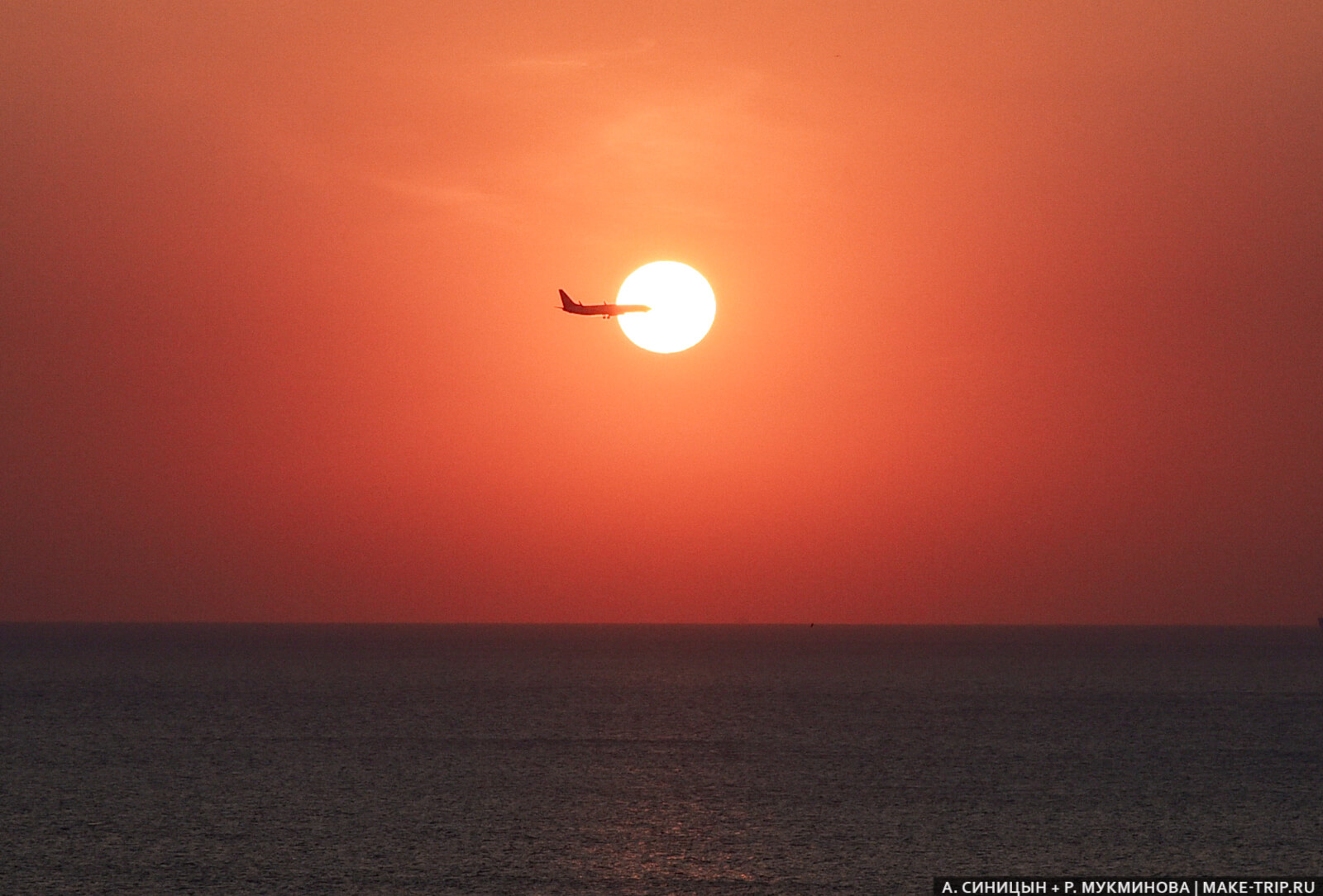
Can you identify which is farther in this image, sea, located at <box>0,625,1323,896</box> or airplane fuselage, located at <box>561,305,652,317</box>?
airplane fuselage, located at <box>561,305,652,317</box>

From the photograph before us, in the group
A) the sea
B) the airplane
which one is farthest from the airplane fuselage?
the sea

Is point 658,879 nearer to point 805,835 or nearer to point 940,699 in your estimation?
point 805,835

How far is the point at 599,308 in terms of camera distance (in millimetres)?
120938

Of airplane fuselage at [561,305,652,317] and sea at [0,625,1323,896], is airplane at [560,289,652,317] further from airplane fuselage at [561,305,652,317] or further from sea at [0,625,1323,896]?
sea at [0,625,1323,896]

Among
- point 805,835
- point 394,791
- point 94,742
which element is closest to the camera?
point 805,835

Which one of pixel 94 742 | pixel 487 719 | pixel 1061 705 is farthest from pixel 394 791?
pixel 1061 705

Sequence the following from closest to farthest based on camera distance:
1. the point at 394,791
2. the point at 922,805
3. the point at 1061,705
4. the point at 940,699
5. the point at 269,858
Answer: the point at 269,858 < the point at 922,805 < the point at 394,791 < the point at 1061,705 < the point at 940,699

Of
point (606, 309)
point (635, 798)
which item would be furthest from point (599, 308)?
point (635, 798)

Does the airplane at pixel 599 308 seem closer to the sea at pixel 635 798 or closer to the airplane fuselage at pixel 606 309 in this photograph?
the airplane fuselage at pixel 606 309

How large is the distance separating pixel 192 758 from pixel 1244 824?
2247 inches

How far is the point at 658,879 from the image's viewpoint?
138ft

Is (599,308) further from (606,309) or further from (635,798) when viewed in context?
(635,798)

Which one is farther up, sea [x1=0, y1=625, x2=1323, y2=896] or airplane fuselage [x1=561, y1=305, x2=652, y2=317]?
airplane fuselage [x1=561, y1=305, x2=652, y2=317]

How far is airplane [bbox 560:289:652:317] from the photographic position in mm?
121125
